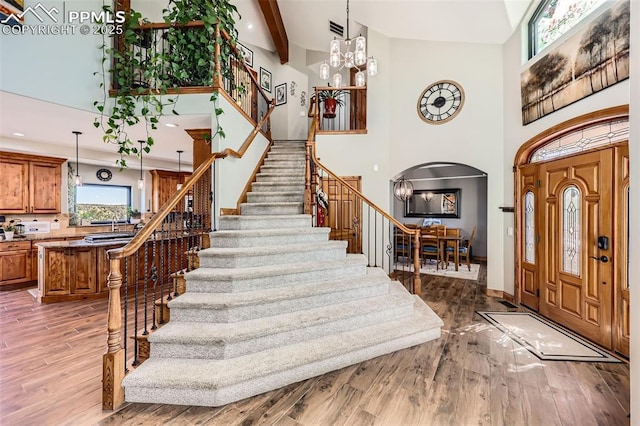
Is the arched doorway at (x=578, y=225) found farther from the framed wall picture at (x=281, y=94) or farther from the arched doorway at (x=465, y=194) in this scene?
the framed wall picture at (x=281, y=94)

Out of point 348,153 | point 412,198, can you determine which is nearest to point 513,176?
point 348,153

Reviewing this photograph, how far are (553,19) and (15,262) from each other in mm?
9484

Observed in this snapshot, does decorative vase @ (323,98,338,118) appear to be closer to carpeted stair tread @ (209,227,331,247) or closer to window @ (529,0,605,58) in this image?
window @ (529,0,605,58)

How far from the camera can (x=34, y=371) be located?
7.82ft

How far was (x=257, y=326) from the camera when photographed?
2334 millimetres

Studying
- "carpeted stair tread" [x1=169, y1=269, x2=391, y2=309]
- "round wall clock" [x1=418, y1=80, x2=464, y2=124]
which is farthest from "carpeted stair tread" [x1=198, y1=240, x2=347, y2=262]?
"round wall clock" [x1=418, y1=80, x2=464, y2=124]

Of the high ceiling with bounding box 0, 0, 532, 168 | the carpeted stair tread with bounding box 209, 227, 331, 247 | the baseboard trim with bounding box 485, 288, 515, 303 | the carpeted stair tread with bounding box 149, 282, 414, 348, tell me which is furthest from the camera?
the baseboard trim with bounding box 485, 288, 515, 303

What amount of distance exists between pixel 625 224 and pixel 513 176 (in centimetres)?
177

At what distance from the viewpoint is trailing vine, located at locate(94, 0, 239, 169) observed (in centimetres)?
324

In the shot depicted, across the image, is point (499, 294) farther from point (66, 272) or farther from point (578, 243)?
point (66, 272)

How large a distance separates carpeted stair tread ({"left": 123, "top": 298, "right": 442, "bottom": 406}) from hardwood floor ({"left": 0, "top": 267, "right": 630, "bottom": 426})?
0.07 meters

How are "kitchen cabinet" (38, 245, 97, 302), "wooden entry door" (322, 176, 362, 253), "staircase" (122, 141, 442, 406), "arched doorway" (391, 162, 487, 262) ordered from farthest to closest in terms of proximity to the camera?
1. "arched doorway" (391, 162, 487, 262)
2. "wooden entry door" (322, 176, 362, 253)
3. "kitchen cabinet" (38, 245, 97, 302)
4. "staircase" (122, 141, 442, 406)

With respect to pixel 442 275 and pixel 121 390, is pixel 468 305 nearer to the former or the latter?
pixel 442 275

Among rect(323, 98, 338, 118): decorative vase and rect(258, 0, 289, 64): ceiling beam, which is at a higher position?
rect(258, 0, 289, 64): ceiling beam
